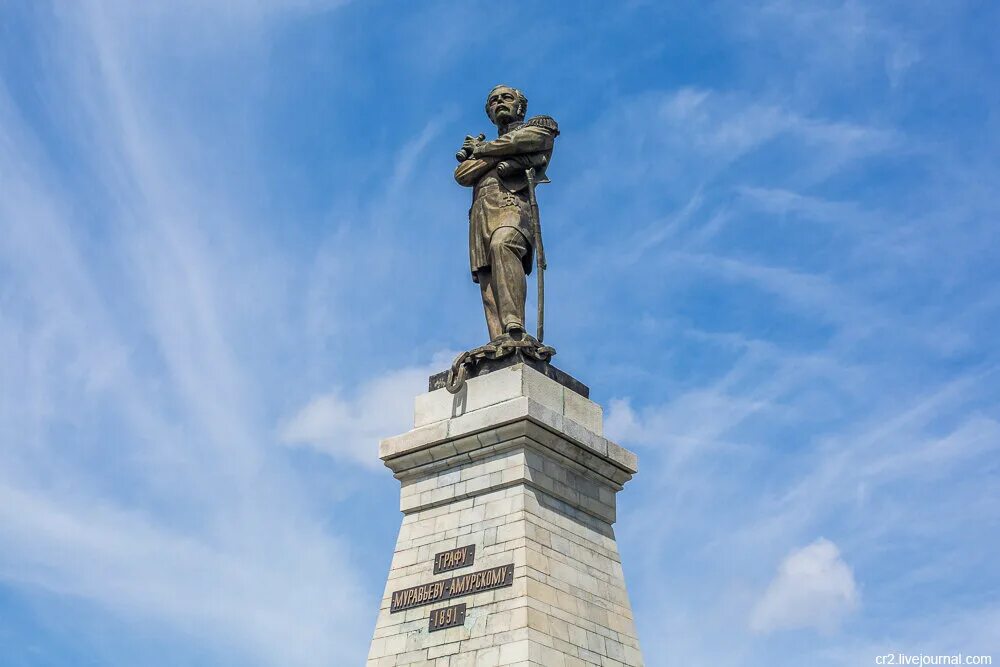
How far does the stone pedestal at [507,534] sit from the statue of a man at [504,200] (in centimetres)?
132

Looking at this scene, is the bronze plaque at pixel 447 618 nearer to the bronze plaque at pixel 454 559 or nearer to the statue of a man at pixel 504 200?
the bronze plaque at pixel 454 559

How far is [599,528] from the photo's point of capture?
723 inches

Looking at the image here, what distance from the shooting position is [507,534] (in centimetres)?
1692

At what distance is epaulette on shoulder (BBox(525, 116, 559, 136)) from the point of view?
64.6 feet

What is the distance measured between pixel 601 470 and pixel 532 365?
1.74 metres

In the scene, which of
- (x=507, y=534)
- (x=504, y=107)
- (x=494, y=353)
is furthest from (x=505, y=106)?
(x=507, y=534)

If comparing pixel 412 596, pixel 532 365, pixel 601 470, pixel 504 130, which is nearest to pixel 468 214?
pixel 504 130

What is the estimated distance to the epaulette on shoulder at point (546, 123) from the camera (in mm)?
19688

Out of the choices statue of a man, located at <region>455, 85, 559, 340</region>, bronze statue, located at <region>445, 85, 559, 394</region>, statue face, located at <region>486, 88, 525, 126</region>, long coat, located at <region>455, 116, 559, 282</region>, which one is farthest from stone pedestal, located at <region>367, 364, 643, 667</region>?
statue face, located at <region>486, 88, 525, 126</region>

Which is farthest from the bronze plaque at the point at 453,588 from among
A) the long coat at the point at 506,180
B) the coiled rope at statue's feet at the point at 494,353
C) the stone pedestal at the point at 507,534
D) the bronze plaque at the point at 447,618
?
the long coat at the point at 506,180

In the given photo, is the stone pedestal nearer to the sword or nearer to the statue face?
the sword

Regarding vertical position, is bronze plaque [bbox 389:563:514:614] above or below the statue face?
below

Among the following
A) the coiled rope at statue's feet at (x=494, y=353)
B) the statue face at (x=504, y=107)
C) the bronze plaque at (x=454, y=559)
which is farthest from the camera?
the statue face at (x=504, y=107)

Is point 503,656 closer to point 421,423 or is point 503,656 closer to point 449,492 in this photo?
point 449,492
